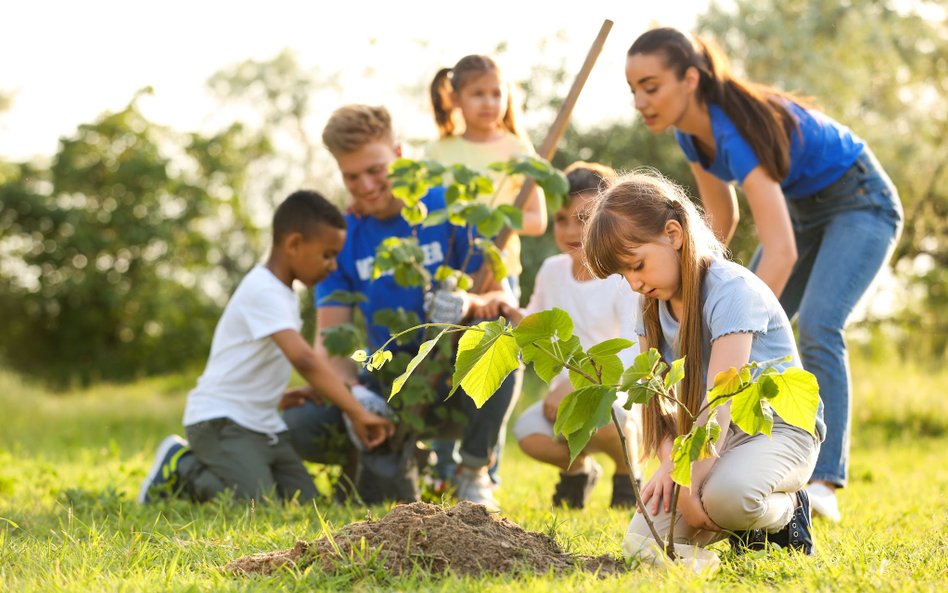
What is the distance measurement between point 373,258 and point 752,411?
2.29m

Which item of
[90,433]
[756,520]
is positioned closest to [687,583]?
[756,520]

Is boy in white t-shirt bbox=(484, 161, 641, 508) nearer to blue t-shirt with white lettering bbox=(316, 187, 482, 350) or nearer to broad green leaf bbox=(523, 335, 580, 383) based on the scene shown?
blue t-shirt with white lettering bbox=(316, 187, 482, 350)

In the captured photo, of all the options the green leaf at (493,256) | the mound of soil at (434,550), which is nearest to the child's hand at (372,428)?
the green leaf at (493,256)

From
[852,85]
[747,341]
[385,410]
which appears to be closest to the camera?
[747,341]

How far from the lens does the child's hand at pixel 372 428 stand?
4.12m

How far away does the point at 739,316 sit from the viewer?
2.81m

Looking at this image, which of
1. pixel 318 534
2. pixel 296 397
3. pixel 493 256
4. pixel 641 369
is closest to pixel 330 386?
pixel 296 397

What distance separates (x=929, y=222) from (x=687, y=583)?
39.9ft

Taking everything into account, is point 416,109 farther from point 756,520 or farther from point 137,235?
point 756,520

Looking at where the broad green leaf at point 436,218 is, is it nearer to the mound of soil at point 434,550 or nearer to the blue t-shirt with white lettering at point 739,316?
the blue t-shirt with white lettering at point 739,316

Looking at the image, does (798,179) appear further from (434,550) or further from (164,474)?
(164,474)

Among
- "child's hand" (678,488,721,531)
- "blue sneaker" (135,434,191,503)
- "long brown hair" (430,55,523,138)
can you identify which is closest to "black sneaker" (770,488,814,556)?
"child's hand" (678,488,721,531)

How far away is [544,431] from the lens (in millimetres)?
4312

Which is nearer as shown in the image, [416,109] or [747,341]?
[747,341]
